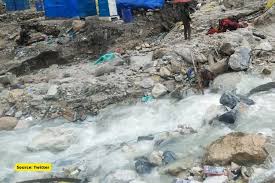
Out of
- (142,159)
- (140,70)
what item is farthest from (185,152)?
(140,70)

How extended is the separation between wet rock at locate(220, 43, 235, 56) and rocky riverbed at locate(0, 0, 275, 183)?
2 cm

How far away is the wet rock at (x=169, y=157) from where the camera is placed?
18.6 ft

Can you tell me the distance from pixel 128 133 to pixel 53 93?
201 centimetres

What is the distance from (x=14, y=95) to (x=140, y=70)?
250cm

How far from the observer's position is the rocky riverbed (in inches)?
217

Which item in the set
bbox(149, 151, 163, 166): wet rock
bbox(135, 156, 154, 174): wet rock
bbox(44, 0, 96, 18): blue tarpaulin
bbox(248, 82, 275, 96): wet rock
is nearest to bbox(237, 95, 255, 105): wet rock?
bbox(248, 82, 275, 96): wet rock

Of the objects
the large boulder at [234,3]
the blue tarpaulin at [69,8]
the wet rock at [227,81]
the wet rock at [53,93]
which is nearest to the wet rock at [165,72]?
the wet rock at [227,81]

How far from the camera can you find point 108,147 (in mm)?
6477

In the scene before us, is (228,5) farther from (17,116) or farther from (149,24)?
(17,116)

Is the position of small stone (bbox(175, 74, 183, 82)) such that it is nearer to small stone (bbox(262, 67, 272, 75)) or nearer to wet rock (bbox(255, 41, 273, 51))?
small stone (bbox(262, 67, 272, 75))

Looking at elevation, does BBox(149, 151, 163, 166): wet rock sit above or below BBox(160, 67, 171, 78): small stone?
below

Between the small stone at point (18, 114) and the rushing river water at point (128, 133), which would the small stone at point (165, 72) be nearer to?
the rushing river water at point (128, 133)

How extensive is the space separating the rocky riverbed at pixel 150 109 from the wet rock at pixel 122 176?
0.01 m

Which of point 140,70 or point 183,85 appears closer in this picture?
point 183,85
